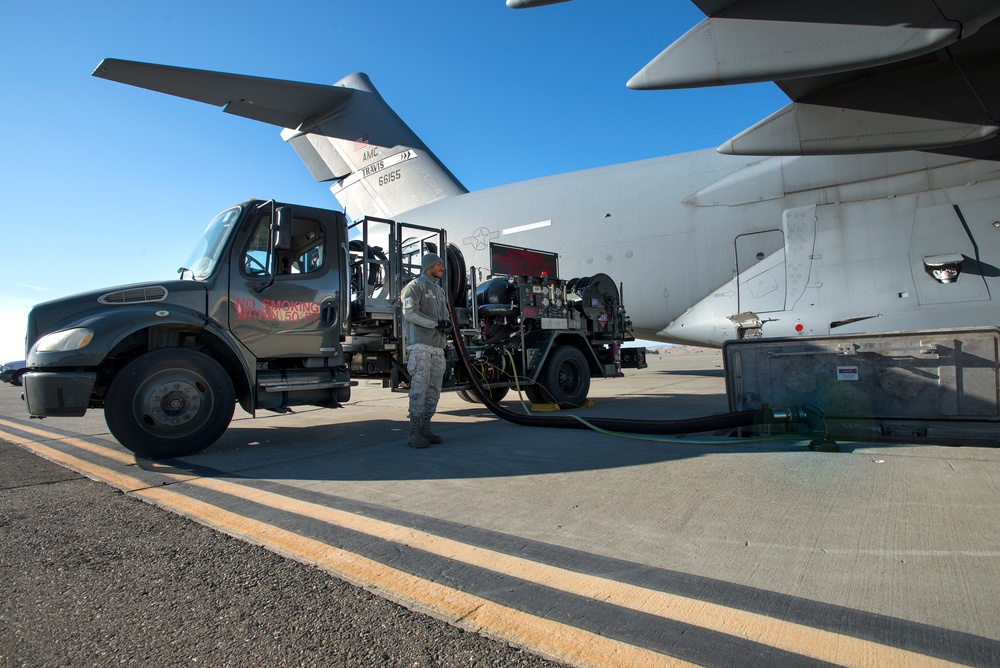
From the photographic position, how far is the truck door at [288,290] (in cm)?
539

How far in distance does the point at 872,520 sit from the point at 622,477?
140 cm

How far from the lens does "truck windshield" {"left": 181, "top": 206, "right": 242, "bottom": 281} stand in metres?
5.41

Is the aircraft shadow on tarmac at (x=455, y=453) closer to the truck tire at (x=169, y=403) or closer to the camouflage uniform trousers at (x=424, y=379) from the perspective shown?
the truck tire at (x=169, y=403)

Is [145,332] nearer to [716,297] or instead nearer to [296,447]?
[296,447]

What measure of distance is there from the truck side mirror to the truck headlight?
170cm

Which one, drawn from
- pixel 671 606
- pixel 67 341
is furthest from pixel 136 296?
pixel 671 606

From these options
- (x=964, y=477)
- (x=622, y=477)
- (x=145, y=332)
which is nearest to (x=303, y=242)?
(x=145, y=332)

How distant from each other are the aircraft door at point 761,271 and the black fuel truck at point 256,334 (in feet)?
12.8

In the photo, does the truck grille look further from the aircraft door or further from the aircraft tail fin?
the aircraft tail fin

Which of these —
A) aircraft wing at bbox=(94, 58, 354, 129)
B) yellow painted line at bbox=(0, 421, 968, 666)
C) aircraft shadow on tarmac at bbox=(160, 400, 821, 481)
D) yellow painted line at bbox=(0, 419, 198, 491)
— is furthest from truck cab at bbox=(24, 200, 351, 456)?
aircraft wing at bbox=(94, 58, 354, 129)

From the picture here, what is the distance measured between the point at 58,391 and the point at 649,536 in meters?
4.64

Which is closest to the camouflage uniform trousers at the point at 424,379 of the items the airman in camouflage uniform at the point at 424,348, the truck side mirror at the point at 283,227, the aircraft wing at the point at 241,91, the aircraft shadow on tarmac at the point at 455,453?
the airman in camouflage uniform at the point at 424,348

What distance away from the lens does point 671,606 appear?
6.01 feet

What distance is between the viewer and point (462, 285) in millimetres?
7824
